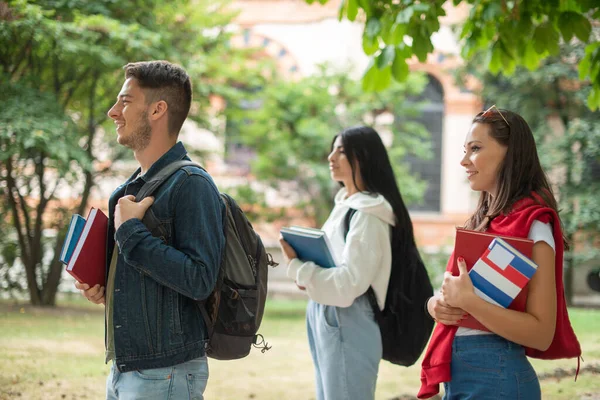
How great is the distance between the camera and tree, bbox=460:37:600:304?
1052 cm

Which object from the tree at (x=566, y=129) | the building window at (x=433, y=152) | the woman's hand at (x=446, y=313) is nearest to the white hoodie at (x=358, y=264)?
the woman's hand at (x=446, y=313)

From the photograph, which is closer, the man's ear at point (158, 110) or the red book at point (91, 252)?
the red book at point (91, 252)

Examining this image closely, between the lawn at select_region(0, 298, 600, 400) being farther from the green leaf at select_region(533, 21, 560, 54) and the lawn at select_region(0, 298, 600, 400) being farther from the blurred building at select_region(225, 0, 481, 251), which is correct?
the blurred building at select_region(225, 0, 481, 251)

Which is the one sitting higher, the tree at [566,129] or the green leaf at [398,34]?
the green leaf at [398,34]

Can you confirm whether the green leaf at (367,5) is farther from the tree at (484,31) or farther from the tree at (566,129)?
the tree at (566,129)

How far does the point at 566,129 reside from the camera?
11.4 meters

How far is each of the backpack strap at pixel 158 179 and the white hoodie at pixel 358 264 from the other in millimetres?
1068

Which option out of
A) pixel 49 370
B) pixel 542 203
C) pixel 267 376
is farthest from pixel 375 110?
pixel 542 203

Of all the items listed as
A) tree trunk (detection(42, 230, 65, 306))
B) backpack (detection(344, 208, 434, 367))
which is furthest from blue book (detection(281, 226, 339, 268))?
tree trunk (detection(42, 230, 65, 306))

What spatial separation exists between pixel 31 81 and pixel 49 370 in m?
3.40

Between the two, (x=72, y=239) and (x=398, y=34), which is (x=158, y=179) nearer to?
(x=72, y=239)

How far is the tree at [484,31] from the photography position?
12.7 feet

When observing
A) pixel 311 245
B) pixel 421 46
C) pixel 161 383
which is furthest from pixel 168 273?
pixel 421 46

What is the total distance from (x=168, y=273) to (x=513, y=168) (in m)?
1.05
